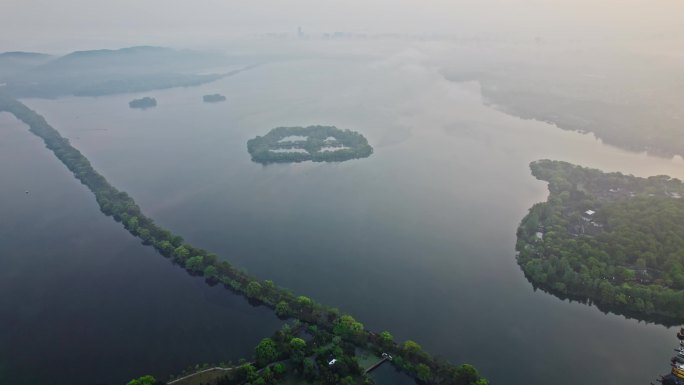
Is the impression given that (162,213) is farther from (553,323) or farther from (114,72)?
(114,72)

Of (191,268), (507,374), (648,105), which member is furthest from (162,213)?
(648,105)

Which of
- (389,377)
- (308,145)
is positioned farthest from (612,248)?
(308,145)

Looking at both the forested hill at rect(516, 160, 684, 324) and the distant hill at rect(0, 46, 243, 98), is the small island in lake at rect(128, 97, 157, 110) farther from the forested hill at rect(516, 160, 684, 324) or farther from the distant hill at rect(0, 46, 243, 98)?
the forested hill at rect(516, 160, 684, 324)

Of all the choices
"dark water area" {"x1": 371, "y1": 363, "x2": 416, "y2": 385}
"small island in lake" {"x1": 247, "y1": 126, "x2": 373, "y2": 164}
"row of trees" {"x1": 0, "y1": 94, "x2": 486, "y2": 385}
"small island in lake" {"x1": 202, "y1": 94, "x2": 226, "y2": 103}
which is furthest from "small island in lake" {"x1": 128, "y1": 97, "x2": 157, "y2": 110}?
"dark water area" {"x1": 371, "y1": 363, "x2": 416, "y2": 385}

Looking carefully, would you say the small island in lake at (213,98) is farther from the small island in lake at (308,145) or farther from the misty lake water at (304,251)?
the small island in lake at (308,145)

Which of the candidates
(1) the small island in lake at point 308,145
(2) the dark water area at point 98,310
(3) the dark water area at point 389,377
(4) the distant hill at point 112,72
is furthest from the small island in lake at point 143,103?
(3) the dark water area at point 389,377
